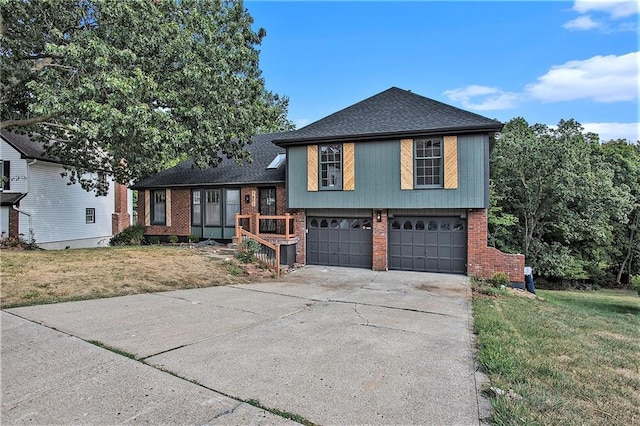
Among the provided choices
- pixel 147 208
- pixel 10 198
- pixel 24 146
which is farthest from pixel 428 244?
pixel 24 146

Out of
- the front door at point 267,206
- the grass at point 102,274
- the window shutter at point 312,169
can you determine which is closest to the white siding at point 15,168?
the grass at point 102,274

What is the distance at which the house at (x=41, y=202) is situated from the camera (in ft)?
56.4

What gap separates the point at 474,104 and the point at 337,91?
10.0 m

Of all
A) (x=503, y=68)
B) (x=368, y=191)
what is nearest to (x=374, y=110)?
(x=368, y=191)

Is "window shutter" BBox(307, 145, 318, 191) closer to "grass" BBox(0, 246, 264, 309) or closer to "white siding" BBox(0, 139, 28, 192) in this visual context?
"grass" BBox(0, 246, 264, 309)

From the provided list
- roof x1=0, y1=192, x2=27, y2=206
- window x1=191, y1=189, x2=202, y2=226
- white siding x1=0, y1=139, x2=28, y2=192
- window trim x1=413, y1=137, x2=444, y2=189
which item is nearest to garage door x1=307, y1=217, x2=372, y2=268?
window trim x1=413, y1=137, x2=444, y2=189

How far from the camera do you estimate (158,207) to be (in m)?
17.8

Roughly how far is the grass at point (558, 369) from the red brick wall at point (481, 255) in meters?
4.33

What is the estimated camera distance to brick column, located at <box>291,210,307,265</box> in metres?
13.7

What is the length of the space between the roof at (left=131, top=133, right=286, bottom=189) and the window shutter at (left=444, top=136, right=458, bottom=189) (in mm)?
6513

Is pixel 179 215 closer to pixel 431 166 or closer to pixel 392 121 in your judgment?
pixel 392 121

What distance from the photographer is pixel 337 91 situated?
2377 cm

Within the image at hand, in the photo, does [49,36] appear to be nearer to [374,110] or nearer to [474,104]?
[374,110]

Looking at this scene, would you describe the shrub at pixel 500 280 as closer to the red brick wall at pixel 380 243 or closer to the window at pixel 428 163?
the window at pixel 428 163
